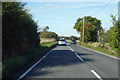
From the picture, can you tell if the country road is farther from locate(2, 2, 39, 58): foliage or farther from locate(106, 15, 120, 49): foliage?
locate(106, 15, 120, 49): foliage

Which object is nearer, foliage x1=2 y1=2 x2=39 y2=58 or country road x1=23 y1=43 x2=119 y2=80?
country road x1=23 y1=43 x2=119 y2=80

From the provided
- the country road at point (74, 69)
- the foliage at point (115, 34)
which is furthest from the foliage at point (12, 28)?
the foliage at point (115, 34)

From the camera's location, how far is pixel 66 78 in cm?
657

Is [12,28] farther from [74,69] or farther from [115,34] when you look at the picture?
[115,34]

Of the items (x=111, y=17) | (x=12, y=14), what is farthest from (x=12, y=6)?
(x=111, y=17)

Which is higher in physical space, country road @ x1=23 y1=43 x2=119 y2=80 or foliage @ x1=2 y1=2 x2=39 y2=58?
foliage @ x1=2 y1=2 x2=39 y2=58

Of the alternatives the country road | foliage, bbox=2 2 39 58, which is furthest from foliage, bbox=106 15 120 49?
foliage, bbox=2 2 39 58

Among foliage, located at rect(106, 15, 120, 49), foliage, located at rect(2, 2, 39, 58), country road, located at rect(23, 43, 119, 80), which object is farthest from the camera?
foliage, located at rect(106, 15, 120, 49)

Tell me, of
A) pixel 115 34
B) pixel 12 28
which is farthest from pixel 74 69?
pixel 115 34

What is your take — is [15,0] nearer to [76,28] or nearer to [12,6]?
[12,6]

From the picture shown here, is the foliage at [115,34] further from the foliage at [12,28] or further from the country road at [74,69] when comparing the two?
the foliage at [12,28]

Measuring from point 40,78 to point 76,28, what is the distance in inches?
2725

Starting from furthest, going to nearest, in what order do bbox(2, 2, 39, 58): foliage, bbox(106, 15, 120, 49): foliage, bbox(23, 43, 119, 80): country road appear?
bbox(106, 15, 120, 49): foliage
bbox(2, 2, 39, 58): foliage
bbox(23, 43, 119, 80): country road

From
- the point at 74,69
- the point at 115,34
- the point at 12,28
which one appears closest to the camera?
the point at 74,69
